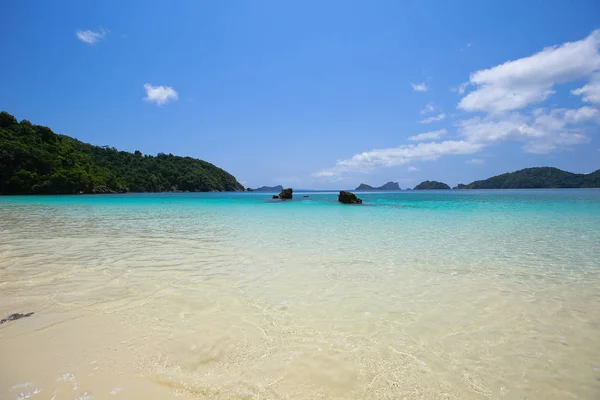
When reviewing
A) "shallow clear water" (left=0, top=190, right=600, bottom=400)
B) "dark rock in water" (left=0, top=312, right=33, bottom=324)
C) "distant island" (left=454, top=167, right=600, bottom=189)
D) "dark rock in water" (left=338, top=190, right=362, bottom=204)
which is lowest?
"shallow clear water" (left=0, top=190, right=600, bottom=400)

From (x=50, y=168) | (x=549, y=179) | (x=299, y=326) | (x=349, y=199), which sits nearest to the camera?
(x=299, y=326)

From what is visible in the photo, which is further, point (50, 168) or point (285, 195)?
point (50, 168)

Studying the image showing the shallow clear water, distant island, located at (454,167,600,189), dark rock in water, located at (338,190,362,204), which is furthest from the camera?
distant island, located at (454,167,600,189)

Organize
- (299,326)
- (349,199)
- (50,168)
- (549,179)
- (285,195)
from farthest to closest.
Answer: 1. (549,179)
2. (50,168)
3. (285,195)
4. (349,199)
5. (299,326)

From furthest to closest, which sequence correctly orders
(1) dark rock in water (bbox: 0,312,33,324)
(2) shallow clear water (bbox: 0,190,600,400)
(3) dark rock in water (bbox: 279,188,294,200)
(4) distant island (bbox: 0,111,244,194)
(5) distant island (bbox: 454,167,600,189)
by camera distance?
(5) distant island (bbox: 454,167,600,189) → (4) distant island (bbox: 0,111,244,194) → (3) dark rock in water (bbox: 279,188,294,200) → (1) dark rock in water (bbox: 0,312,33,324) → (2) shallow clear water (bbox: 0,190,600,400)

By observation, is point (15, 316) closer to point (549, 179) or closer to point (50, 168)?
point (50, 168)

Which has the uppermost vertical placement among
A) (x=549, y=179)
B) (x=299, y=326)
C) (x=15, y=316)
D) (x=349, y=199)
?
(x=549, y=179)

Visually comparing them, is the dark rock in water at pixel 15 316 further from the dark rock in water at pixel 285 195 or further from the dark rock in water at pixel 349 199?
the dark rock in water at pixel 285 195

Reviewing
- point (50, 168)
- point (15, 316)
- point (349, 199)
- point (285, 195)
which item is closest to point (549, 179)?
point (285, 195)

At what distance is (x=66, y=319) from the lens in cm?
398

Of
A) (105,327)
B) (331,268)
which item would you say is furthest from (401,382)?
(331,268)

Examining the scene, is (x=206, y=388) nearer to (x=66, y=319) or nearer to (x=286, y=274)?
(x=66, y=319)

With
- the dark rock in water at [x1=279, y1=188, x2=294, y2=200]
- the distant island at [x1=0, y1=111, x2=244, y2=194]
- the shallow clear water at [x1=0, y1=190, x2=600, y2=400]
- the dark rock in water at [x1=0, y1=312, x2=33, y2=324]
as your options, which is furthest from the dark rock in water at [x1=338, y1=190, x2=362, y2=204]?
the distant island at [x1=0, y1=111, x2=244, y2=194]

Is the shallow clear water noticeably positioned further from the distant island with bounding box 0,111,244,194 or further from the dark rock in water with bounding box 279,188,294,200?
the distant island with bounding box 0,111,244,194
